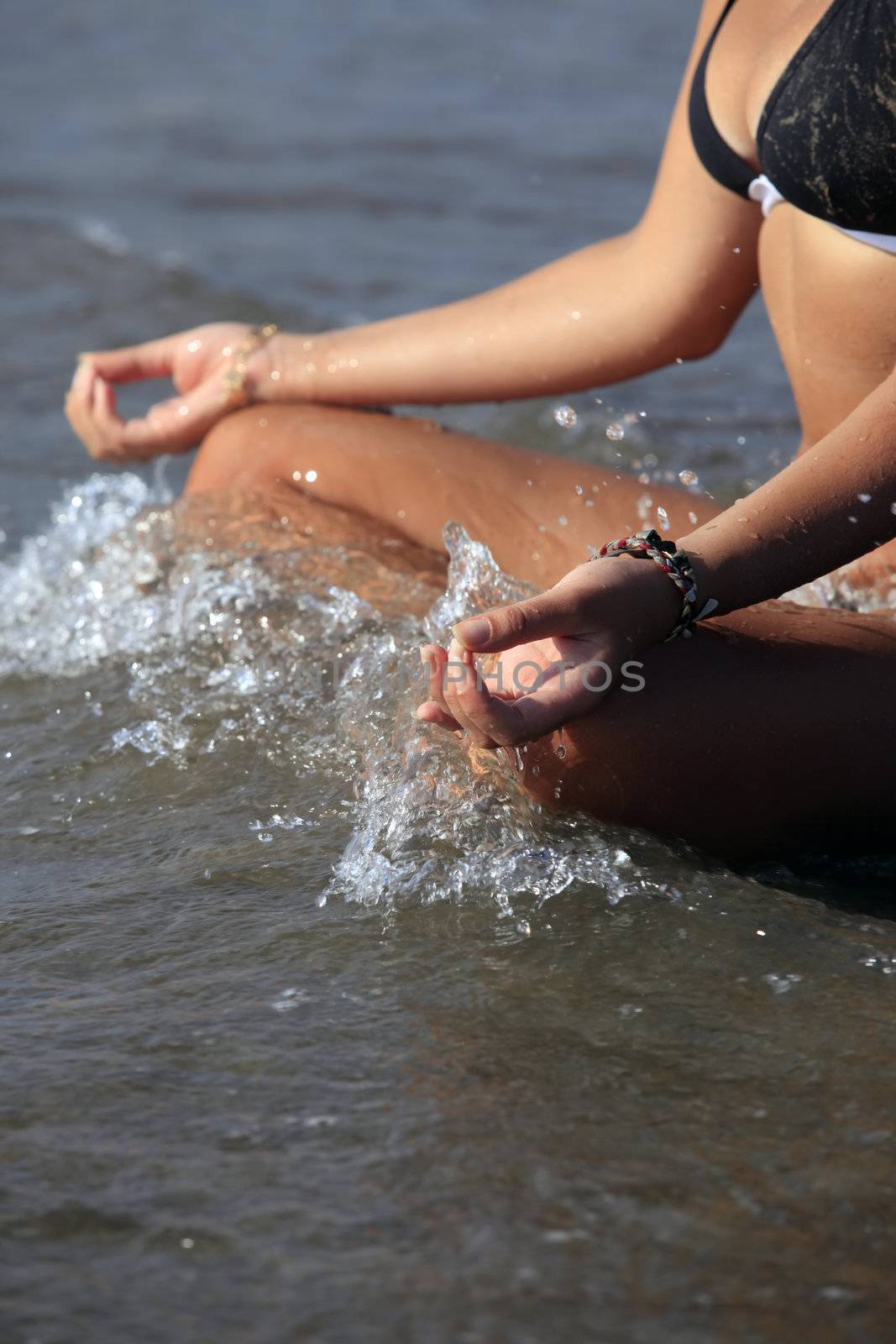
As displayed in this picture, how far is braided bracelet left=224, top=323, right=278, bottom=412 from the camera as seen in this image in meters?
2.82

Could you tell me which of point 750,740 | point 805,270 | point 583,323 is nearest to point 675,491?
point 583,323

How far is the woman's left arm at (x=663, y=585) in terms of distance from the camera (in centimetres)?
151

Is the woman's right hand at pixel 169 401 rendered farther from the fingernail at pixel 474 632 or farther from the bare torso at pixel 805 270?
the fingernail at pixel 474 632

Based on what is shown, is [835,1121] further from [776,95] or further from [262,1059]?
[776,95]

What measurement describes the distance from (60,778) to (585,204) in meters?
4.80

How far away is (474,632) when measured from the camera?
1.47m

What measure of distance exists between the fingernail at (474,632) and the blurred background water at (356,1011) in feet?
1.24

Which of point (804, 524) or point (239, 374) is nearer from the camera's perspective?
point (804, 524)

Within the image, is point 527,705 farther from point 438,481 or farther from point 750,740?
point 438,481

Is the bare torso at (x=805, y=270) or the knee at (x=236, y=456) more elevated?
the bare torso at (x=805, y=270)

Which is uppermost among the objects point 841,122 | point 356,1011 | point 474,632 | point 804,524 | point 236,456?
point 841,122

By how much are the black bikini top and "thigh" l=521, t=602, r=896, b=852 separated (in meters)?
0.55

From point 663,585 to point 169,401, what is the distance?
154cm

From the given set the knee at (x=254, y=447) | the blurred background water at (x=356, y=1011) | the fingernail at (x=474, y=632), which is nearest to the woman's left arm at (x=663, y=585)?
the fingernail at (x=474, y=632)
